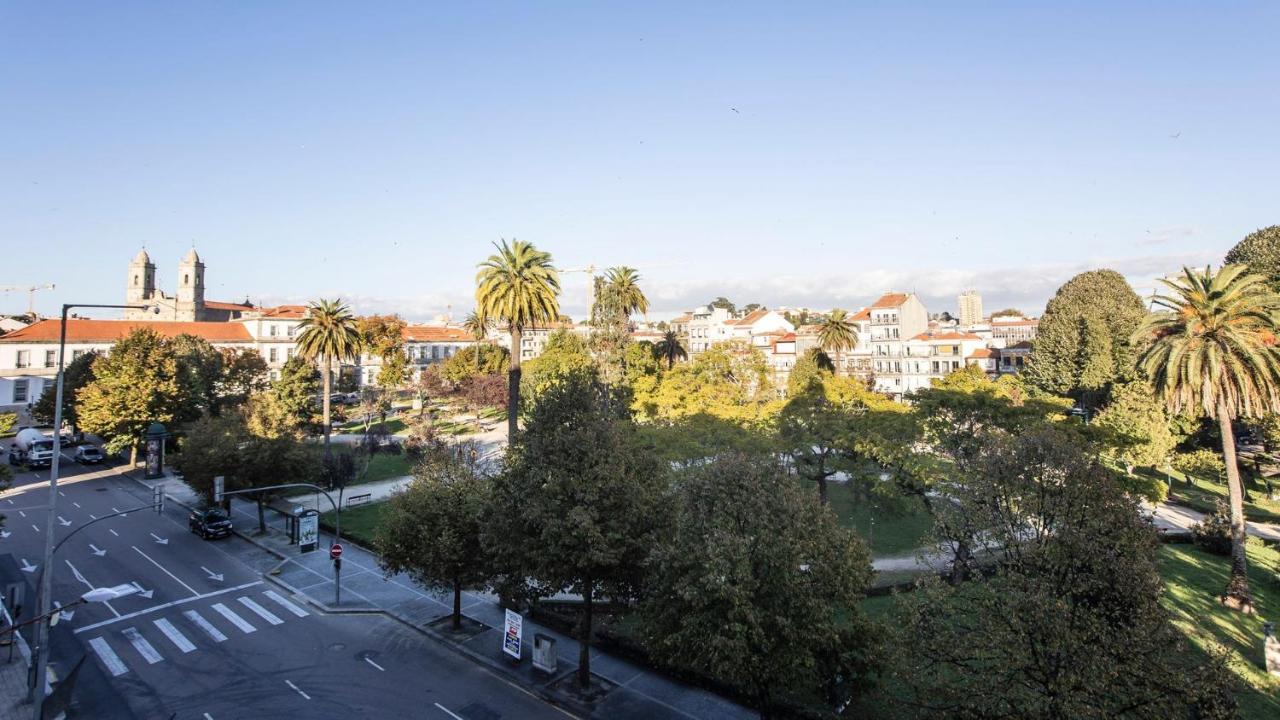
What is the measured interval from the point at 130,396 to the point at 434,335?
8604cm

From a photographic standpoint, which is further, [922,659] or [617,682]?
[617,682]

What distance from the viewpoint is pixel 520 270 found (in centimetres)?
4162

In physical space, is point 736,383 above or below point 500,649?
above

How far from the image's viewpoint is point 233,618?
28.0 meters

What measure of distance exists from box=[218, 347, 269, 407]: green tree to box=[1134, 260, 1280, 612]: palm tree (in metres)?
71.9

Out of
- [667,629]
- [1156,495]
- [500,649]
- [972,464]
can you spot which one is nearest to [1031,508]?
[972,464]

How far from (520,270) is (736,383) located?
62.4 ft

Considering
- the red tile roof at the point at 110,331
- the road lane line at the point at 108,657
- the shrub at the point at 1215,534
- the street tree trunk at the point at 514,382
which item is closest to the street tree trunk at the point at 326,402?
the street tree trunk at the point at 514,382

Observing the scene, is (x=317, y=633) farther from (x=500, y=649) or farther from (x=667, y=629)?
(x=667, y=629)

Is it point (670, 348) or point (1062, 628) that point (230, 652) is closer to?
point (1062, 628)

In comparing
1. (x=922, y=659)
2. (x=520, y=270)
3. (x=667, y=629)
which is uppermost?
(x=520, y=270)

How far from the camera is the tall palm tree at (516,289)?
41062mm

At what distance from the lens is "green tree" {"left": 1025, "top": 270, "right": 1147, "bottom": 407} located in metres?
63.3

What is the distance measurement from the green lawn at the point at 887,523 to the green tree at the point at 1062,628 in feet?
57.6
